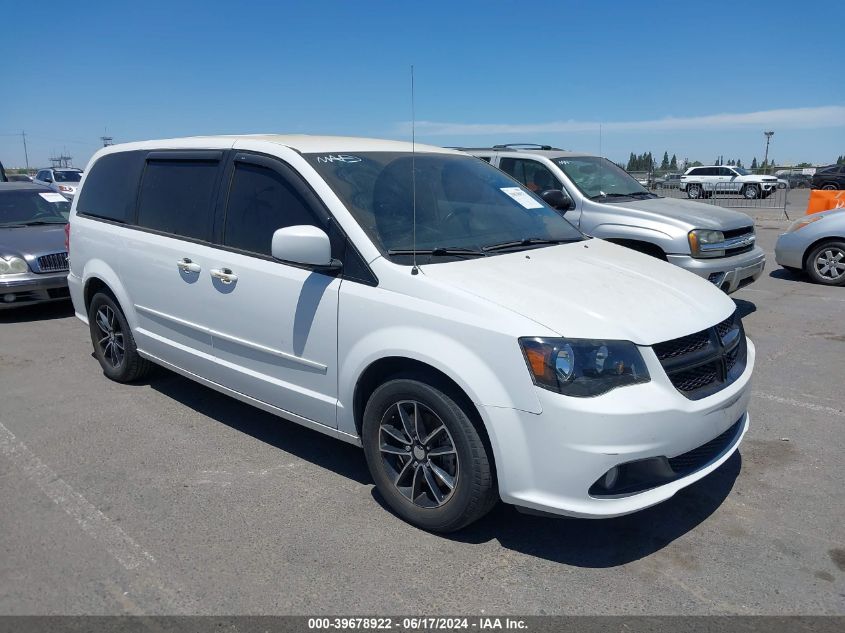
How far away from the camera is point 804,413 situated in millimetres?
4961

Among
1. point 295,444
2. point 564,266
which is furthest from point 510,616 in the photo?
point 295,444

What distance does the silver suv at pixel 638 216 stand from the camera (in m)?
7.12

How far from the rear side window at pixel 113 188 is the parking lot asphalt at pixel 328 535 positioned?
1.52m

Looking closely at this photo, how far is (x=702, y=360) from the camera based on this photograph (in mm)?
3250

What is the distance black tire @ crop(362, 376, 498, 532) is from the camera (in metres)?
3.11

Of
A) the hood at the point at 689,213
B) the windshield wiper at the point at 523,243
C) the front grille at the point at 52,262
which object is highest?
the windshield wiper at the point at 523,243

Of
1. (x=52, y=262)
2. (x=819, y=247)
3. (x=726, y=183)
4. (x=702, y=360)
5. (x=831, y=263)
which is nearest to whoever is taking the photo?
(x=702, y=360)

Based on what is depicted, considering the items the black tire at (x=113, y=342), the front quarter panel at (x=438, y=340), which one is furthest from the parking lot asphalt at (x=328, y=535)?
the front quarter panel at (x=438, y=340)

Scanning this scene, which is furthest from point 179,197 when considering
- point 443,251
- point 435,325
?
point 435,325

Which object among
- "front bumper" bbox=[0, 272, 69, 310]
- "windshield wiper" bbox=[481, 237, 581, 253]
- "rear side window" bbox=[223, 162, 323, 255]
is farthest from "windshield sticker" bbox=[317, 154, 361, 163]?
"front bumper" bbox=[0, 272, 69, 310]

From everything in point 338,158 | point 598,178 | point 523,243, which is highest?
point 338,158

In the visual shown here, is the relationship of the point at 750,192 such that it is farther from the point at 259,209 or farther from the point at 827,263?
the point at 259,209

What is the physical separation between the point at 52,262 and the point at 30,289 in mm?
428

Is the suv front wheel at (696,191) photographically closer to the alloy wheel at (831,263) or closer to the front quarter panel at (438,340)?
the alloy wheel at (831,263)
